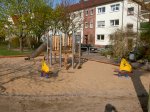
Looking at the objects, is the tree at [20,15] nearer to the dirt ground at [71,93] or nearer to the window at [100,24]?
the window at [100,24]

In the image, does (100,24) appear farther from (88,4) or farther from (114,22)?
(88,4)

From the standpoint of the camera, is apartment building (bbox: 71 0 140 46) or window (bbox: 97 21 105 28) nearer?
apartment building (bbox: 71 0 140 46)

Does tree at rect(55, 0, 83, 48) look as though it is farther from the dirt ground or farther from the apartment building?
the dirt ground

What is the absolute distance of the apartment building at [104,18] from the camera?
45.5m

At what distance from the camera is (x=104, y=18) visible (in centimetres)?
5353

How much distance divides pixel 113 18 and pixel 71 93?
42.0m

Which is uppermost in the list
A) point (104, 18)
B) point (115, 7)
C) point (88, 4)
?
point (88, 4)

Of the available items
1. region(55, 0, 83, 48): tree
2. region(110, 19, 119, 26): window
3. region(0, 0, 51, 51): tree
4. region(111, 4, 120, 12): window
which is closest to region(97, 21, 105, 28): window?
region(110, 19, 119, 26): window

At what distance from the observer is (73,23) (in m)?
46.3

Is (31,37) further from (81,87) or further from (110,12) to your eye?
(81,87)

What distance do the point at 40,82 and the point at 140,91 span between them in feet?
14.1

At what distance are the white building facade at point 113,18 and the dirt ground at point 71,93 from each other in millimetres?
29629

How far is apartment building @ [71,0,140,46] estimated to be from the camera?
149 feet

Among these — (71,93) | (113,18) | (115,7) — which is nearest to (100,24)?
(113,18)
